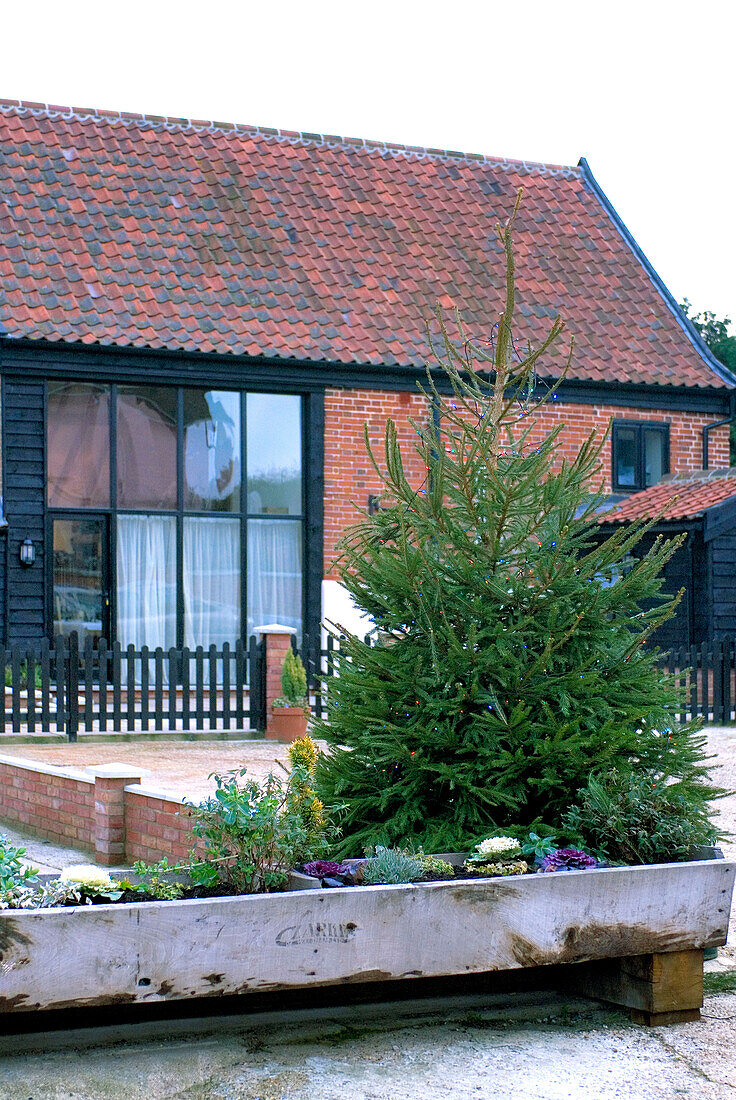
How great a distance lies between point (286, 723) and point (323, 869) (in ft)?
29.5

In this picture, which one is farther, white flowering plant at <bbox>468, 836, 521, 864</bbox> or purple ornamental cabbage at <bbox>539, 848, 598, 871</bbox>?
white flowering plant at <bbox>468, 836, 521, 864</bbox>

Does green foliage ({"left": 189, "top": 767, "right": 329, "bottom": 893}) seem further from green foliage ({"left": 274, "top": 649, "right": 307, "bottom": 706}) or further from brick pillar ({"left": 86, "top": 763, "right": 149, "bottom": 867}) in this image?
green foliage ({"left": 274, "top": 649, "right": 307, "bottom": 706})

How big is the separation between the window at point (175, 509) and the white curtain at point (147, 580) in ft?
0.04

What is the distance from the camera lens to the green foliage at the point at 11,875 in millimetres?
4412

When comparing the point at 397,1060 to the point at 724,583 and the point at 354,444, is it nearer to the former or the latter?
the point at 354,444

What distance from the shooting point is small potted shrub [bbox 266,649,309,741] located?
45.4ft

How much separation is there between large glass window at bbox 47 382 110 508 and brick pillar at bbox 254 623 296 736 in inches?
151

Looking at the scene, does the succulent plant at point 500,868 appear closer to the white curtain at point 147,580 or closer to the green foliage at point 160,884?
the green foliage at point 160,884

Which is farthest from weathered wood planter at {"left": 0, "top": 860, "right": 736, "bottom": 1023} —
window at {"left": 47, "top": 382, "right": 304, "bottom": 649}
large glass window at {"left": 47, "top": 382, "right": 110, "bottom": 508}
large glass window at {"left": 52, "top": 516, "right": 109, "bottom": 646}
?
large glass window at {"left": 47, "top": 382, "right": 110, "bottom": 508}

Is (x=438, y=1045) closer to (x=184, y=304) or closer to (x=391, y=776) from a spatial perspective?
(x=391, y=776)

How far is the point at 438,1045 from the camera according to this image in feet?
15.3

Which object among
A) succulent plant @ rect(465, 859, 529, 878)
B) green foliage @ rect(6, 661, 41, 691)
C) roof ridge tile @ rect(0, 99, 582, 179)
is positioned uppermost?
roof ridge tile @ rect(0, 99, 582, 179)

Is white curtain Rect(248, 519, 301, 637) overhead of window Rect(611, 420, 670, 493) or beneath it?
beneath

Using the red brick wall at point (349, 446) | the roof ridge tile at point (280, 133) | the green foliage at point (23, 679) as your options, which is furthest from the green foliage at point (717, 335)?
the green foliage at point (23, 679)
